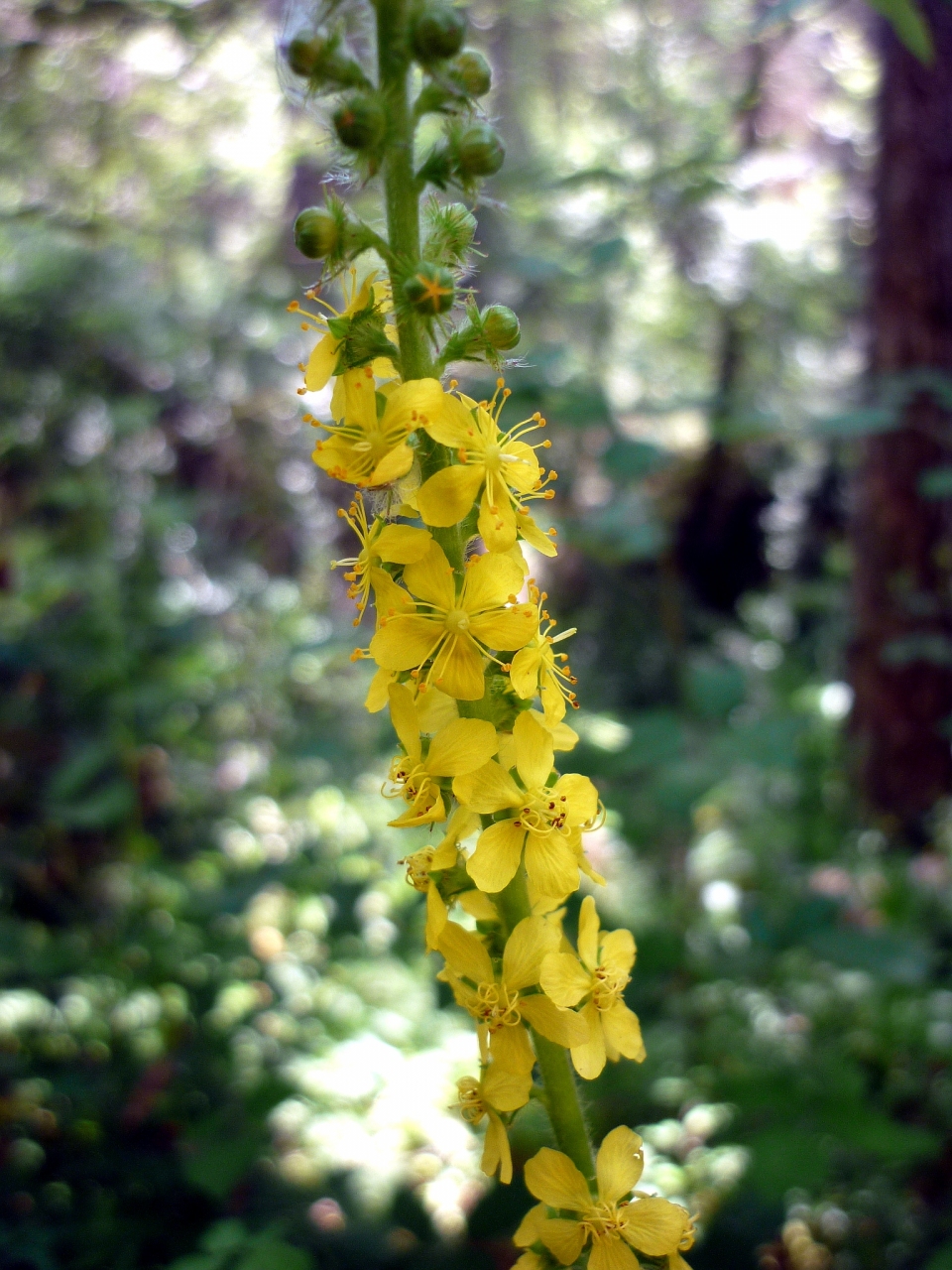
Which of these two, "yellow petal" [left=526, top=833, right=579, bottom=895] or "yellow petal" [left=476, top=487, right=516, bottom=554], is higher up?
"yellow petal" [left=476, top=487, right=516, bottom=554]

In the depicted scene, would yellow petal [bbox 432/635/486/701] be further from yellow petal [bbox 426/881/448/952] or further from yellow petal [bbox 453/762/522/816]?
yellow petal [bbox 426/881/448/952]

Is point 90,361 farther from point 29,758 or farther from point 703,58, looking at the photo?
point 703,58

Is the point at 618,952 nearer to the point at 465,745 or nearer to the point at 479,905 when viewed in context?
the point at 479,905

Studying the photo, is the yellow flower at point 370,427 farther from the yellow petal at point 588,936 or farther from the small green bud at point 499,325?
the yellow petal at point 588,936

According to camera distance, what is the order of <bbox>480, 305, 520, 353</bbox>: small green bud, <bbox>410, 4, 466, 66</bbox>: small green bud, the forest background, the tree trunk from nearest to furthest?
<bbox>410, 4, 466, 66</bbox>: small green bud < <bbox>480, 305, 520, 353</bbox>: small green bud < the forest background < the tree trunk

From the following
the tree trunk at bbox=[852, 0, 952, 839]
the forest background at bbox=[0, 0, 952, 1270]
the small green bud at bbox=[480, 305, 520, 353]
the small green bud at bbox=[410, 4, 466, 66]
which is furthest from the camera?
the tree trunk at bbox=[852, 0, 952, 839]

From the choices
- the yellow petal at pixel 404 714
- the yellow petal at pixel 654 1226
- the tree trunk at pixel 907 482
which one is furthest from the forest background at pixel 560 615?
the yellow petal at pixel 404 714

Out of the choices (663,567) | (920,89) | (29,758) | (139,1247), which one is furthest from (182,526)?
(920,89)

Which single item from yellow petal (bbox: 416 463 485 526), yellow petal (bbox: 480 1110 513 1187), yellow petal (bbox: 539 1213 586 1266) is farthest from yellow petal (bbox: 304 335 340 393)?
yellow petal (bbox: 539 1213 586 1266)
